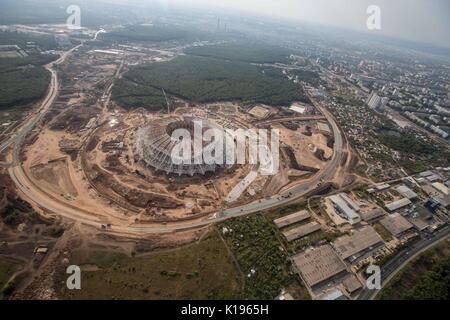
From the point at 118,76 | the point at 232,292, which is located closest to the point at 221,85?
the point at 118,76

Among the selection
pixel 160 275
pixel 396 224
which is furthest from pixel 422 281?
pixel 160 275

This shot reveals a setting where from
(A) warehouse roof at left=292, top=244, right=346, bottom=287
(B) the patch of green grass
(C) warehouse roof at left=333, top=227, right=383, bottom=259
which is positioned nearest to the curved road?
(B) the patch of green grass

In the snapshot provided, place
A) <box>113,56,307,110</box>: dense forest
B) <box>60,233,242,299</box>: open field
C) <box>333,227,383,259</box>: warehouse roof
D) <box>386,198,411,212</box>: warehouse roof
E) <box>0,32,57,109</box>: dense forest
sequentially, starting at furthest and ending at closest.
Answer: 1. <box>113,56,307,110</box>: dense forest
2. <box>0,32,57,109</box>: dense forest
3. <box>386,198,411,212</box>: warehouse roof
4. <box>333,227,383,259</box>: warehouse roof
5. <box>60,233,242,299</box>: open field

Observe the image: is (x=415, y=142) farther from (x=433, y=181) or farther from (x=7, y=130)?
(x=7, y=130)

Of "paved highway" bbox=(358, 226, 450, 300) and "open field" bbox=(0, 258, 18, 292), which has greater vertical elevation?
"paved highway" bbox=(358, 226, 450, 300)

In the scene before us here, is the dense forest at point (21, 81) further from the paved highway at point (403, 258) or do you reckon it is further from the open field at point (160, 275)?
the paved highway at point (403, 258)

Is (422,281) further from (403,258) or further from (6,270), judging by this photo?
(6,270)

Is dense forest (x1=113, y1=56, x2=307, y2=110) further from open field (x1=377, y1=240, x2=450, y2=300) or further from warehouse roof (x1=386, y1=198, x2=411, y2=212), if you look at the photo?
open field (x1=377, y1=240, x2=450, y2=300)
